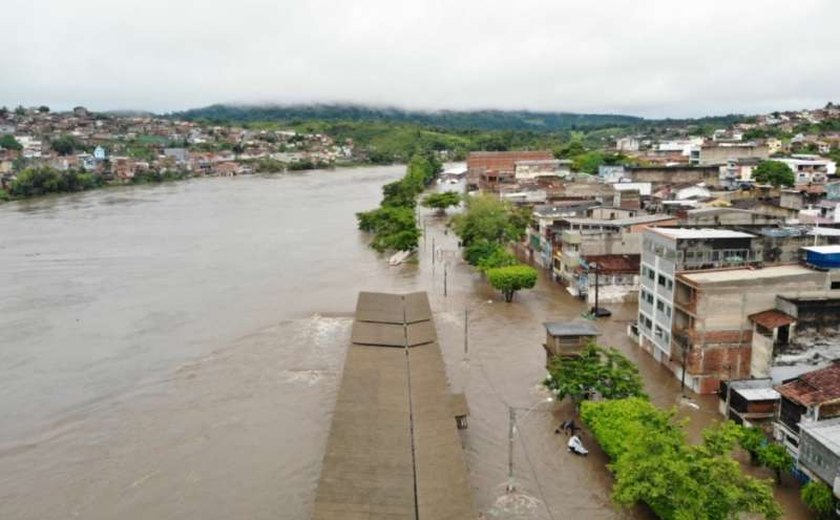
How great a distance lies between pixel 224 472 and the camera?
17.7 metres

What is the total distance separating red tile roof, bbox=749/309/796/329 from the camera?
19625mm

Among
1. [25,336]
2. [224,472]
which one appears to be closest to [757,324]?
[224,472]

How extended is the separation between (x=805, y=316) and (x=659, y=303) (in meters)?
5.03

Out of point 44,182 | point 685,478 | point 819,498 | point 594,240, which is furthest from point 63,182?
point 819,498

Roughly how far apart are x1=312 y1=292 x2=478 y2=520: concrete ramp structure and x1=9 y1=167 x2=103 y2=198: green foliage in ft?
233

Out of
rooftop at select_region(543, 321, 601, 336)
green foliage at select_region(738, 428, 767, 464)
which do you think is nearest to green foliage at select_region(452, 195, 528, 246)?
rooftop at select_region(543, 321, 601, 336)

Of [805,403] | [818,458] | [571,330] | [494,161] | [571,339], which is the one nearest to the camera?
[818,458]

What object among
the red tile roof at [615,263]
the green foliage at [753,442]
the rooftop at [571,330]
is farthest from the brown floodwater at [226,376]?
the rooftop at [571,330]

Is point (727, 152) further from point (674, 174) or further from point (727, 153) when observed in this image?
point (674, 174)

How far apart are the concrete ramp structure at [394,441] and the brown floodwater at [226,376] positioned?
5.25 feet

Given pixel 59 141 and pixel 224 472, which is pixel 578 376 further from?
pixel 59 141

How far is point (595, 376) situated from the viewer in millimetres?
19203

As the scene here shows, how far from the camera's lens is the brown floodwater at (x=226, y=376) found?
664 inches

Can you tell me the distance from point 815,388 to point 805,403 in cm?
64
